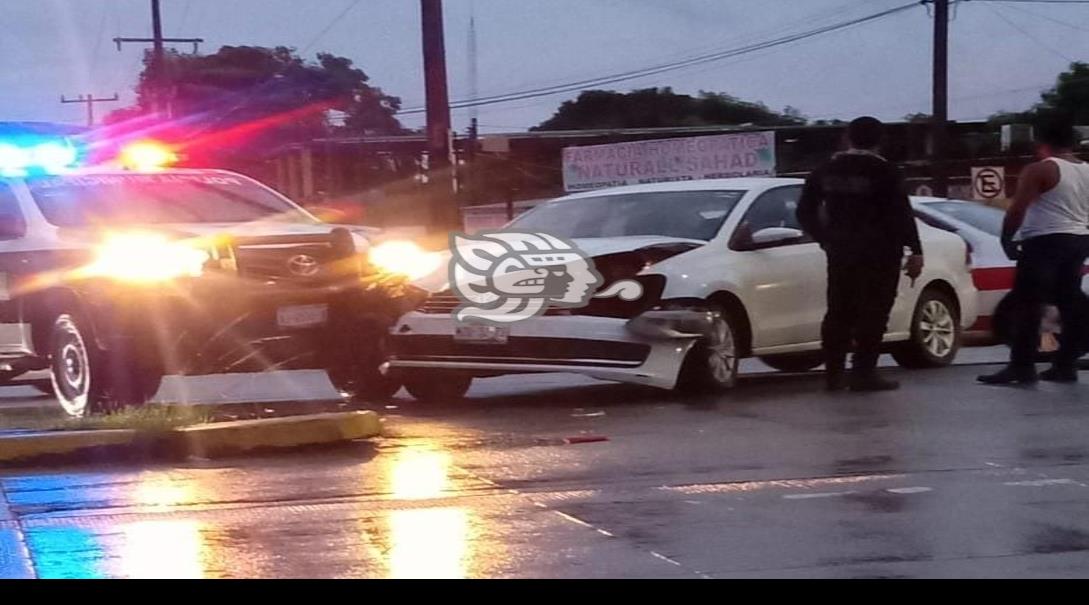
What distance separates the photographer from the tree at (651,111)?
4078cm

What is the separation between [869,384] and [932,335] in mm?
1994

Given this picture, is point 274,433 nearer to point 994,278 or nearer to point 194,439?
point 194,439

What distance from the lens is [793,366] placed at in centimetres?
1214

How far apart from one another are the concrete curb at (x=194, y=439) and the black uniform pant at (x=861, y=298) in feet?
10.8

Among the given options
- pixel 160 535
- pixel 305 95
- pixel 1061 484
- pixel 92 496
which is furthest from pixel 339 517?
pixel 305 95

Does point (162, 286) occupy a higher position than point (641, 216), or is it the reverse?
point (641, 216)

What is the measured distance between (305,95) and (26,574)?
31.4 m

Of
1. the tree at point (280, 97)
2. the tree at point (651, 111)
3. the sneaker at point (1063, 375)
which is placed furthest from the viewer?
the tree at point (651, 111)

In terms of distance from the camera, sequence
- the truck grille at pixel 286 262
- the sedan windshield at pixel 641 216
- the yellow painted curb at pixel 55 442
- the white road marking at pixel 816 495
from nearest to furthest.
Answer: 1. the white road marking at pixel 816 495
2. the yellow painted curb at pixel 55 442
3. the truck grille at pixel 286 262
4. the sedan windshield at pixel 641 216

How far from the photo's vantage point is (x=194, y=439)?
295 inches

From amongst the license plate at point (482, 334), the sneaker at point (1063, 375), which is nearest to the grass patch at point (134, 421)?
the license plate at point (482, 334)

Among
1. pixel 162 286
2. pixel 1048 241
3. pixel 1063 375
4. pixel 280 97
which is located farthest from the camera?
pixel 280 97

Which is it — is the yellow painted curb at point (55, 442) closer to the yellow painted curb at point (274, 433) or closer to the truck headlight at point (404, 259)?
the yellow painted curb at point (274, 433)

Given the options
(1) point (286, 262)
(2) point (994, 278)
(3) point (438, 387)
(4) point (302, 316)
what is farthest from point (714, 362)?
(2) point (994, 278)
